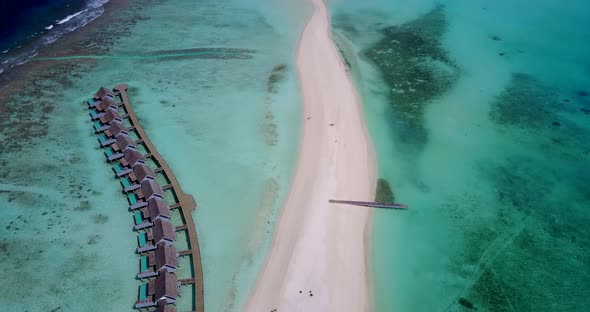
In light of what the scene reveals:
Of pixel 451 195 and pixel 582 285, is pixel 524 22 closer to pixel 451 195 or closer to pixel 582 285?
pixel 451 195

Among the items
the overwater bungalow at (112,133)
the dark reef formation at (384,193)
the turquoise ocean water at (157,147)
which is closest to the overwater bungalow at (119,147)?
the overwater bungalow at (112,133)

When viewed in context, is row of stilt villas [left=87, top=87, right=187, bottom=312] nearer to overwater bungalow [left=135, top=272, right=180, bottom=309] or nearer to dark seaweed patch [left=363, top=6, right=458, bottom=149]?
overwater bungalow [left=135, top=272, right=180, bottom=309]

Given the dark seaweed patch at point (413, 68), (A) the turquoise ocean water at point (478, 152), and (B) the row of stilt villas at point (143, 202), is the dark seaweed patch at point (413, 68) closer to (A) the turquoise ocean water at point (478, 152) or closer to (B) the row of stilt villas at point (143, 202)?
(A) the turquoise ocean water at point (478, 152)

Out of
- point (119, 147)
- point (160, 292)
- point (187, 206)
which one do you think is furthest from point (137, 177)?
point (160, 292)

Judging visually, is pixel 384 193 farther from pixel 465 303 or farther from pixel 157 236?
pixel 157 236

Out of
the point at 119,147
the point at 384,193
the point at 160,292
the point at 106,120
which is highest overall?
the point at 106,120

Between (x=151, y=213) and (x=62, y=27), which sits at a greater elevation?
(x=62, y=27)

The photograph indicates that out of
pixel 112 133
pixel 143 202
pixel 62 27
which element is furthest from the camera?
pixel 62 27

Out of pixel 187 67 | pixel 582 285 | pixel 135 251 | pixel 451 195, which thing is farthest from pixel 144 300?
pixel 187 67
